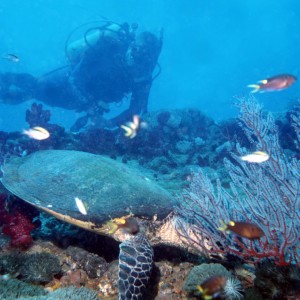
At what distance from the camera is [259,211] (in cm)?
331

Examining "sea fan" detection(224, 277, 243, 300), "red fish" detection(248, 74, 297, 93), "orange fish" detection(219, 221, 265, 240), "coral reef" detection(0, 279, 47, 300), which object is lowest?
"coral reef" detection(0, 279, 47, 300)

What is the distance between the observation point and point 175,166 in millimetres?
10023

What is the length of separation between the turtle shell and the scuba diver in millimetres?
9265

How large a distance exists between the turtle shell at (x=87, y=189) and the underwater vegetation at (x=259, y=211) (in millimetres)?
566

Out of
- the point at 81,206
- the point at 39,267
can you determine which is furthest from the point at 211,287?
the point at 39,267

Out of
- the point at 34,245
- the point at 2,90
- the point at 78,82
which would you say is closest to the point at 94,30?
the point at 78,82

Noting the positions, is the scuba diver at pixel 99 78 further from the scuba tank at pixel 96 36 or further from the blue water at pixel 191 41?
the blue water at pixel 191 41

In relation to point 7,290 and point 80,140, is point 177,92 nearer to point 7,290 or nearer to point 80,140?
point 80,140

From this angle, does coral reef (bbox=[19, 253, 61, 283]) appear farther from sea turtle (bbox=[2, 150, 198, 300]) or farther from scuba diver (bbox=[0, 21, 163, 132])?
scuba diver (bbox=[0, 21, 163, 132])

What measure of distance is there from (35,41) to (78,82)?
12827cm

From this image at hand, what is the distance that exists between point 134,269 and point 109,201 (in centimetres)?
105

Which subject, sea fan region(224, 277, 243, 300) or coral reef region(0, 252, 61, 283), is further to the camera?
coral reef region(0, 252, 61, 283)

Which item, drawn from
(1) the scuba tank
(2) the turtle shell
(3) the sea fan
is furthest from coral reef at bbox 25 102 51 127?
(3) the sea fan

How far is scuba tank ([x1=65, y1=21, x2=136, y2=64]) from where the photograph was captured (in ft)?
46.3
